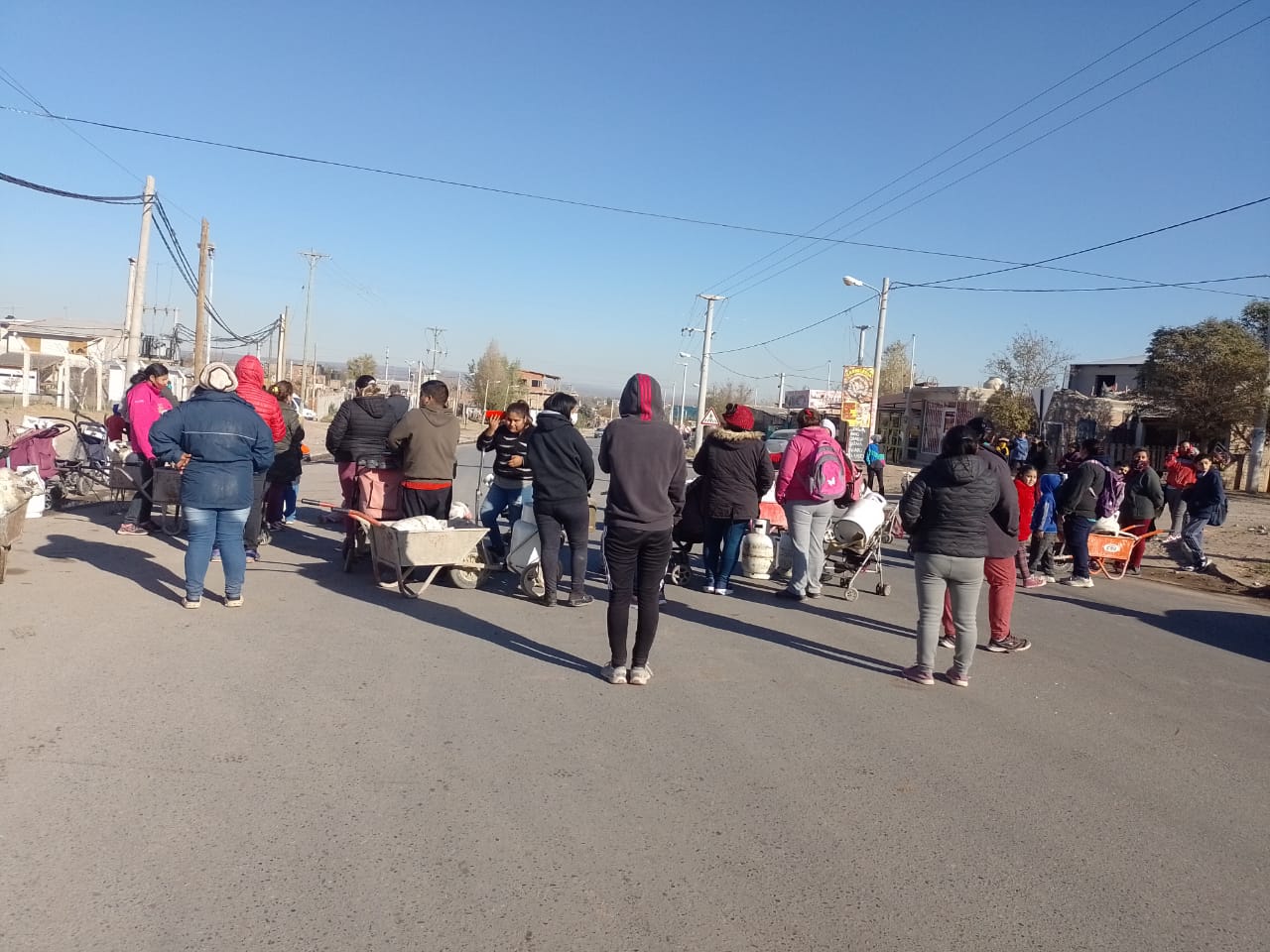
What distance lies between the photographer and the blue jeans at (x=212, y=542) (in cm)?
702

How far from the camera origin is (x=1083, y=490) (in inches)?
433

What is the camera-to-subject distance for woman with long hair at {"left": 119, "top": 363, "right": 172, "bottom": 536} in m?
10.0

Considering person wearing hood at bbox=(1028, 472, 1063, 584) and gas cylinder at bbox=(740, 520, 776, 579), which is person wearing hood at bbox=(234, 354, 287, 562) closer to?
gas cylinder at bbox=(740, 520, 776, 579)

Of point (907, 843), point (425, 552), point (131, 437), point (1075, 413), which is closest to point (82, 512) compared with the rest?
point (131, 437)

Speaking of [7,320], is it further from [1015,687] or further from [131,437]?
[1015,687]

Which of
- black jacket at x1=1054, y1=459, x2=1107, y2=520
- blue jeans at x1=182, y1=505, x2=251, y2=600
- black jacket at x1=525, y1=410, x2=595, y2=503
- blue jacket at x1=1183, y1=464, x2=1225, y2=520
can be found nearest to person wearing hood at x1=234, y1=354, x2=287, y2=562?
blue jeans at x1=182, y1=505, x2=251, y2=600

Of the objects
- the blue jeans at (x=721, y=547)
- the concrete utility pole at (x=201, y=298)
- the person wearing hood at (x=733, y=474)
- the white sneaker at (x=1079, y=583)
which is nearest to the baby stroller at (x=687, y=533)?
the blue jeans at (x=721, y=547)

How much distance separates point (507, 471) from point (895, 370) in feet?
254

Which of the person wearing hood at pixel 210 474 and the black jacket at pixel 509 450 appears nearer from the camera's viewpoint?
the person wearing hood at pixel 210 474

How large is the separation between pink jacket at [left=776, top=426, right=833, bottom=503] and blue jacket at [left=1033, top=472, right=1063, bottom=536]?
4252 millimetres

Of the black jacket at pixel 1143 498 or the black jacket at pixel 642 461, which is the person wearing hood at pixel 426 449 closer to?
the black jacket at pixel 642 461

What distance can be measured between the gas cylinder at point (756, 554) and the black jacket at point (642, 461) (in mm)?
3501

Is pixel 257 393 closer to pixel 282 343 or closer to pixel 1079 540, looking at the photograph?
pixel 1079 540

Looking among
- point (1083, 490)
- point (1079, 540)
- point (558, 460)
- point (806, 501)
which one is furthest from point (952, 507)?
point (1079, 540)
